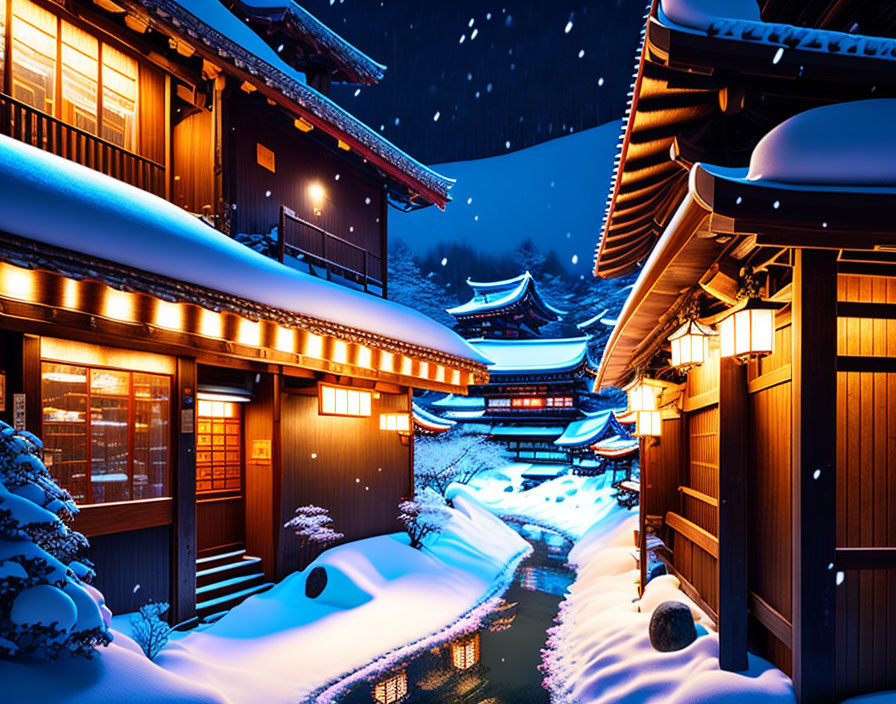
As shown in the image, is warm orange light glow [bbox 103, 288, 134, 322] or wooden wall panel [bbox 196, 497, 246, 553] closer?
warm orange light glow [bbox 103, 288, 134, 322]

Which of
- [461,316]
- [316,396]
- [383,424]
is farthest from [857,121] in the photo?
[461,316]

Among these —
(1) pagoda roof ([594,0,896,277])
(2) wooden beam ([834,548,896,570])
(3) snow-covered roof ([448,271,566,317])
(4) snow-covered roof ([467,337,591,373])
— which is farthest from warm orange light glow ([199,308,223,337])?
(3) snow-covered roof ([448,271,566,317])

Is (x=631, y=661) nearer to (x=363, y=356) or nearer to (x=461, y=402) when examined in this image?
(x=363, y=356)

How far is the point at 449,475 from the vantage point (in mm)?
21172

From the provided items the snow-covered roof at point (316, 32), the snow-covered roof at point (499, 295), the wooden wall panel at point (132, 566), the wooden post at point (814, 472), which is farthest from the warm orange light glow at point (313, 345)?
the snow-covered roof at point (499, 295)

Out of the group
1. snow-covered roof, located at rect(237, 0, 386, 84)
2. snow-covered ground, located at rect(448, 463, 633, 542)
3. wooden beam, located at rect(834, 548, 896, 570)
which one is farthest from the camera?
snow-covered ground, located at rect(448, 463, 633, 542)

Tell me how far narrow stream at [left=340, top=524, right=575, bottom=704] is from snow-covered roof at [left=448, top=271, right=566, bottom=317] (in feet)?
111

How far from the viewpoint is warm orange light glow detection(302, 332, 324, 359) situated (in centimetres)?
835

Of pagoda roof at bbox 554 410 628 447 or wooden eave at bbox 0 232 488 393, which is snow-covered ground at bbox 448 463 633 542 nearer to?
pagoda roof at bbox 554 410 628 447

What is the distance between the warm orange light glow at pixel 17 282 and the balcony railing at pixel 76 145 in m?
3.43

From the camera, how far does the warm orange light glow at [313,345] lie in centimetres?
835

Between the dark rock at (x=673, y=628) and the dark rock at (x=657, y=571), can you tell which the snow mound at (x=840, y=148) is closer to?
the dark rock at (x=673, y=628)

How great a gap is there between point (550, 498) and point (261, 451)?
22523 millimetres

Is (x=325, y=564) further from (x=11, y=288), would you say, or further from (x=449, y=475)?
(x=449, y=475)
